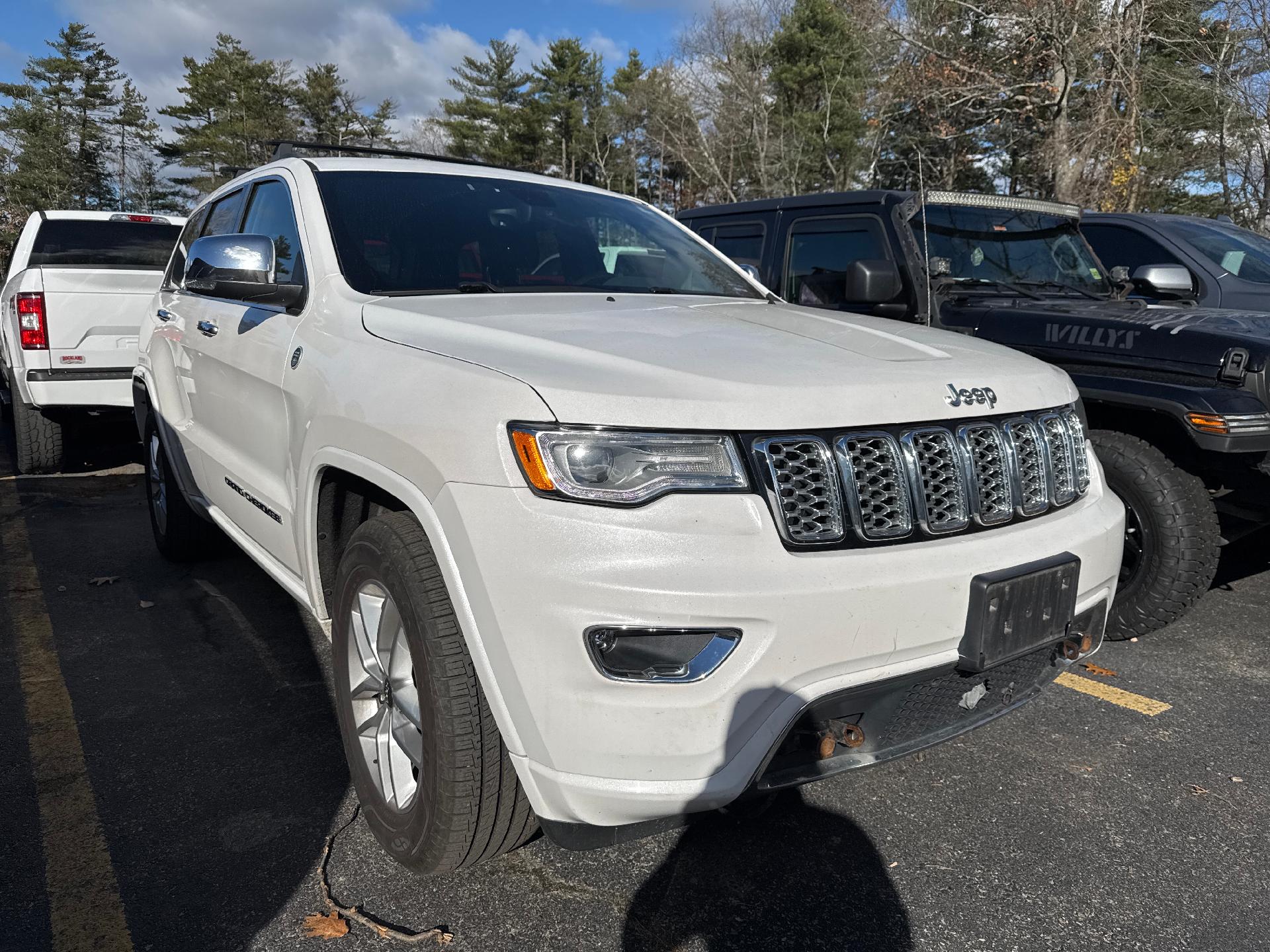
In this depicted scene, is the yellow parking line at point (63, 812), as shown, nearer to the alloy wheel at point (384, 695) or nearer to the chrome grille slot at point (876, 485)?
the alloy wheel at point (384, 695)

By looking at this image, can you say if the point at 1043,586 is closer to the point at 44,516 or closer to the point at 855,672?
the point at 855,672

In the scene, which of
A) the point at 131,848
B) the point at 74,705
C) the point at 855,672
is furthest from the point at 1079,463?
the point at 74,705

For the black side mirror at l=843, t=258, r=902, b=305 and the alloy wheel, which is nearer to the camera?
the alloy wheel

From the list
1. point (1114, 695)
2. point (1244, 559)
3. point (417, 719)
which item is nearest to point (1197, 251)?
point (1244, 559)

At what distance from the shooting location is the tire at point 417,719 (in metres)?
2.04

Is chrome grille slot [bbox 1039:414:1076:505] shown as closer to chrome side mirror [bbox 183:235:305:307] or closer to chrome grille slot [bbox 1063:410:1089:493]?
chrome grille slot [bbox 1063:410:1089:493]

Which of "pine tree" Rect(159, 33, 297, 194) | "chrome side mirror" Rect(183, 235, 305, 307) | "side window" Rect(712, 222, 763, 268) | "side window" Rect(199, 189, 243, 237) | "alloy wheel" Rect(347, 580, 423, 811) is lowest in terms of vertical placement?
"alloy wheel" Rect(347, 580, 423, 811)

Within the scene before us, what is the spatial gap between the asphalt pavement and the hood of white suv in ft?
3.83

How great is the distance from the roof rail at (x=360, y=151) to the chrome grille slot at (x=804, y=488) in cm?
210

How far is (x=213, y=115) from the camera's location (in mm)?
51375

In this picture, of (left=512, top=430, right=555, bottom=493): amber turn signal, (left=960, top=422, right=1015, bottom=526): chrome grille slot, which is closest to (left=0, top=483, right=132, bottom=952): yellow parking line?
(left=512, top=430, right=555, bottom=493): amber turn signal

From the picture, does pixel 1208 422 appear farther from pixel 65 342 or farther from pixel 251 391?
pixel 65 342

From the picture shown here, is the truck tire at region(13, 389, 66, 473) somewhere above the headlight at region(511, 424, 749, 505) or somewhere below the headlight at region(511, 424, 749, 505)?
below

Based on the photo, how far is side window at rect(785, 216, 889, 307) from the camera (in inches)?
204
